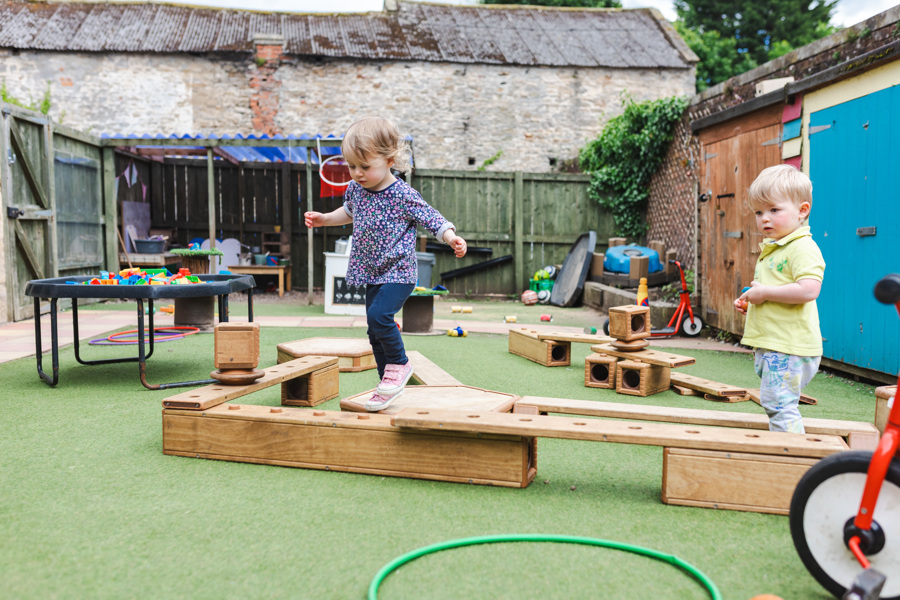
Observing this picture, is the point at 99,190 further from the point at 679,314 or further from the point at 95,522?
the point at 95,522

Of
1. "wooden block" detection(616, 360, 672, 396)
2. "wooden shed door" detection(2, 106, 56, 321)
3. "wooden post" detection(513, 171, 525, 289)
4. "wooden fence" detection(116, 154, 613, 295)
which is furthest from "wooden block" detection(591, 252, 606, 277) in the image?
"wooden shed door" detection(2, 106, 56, 321)

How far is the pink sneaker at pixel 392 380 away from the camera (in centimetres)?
278

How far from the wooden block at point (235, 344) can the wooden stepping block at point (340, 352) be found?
151 cm

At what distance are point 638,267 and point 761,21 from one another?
77.5 ft

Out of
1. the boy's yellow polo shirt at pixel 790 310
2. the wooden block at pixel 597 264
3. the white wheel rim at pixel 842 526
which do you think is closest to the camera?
the white wheel rim at pixel 842 526

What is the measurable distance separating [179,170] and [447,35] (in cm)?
736

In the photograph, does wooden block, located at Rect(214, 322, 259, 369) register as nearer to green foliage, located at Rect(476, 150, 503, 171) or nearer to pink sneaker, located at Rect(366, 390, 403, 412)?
pink sneaker, located at Rect(366, 390, 403, 412)

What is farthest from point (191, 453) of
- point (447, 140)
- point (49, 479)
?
point (447, 140)

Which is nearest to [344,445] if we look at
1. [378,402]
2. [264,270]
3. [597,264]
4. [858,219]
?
[378,402]

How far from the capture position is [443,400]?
9.51 ft

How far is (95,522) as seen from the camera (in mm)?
1896

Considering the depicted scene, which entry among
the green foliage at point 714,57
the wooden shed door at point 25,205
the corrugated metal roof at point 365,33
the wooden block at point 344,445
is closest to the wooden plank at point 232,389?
the wooden block at point 344,445

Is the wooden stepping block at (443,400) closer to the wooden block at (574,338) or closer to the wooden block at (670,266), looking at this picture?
the wooden block at (574,338)

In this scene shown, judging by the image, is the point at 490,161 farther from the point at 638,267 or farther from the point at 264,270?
the point at 638,267
